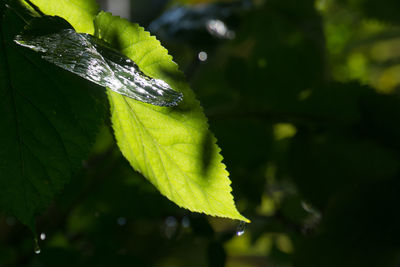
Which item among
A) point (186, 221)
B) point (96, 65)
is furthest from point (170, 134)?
point (186, 221)

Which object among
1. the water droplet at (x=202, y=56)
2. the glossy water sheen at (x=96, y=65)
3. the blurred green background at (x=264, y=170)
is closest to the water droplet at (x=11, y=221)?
the blurred green background at (x=264, y=170)

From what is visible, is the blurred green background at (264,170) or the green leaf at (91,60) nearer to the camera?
the green leaf at (91,60)

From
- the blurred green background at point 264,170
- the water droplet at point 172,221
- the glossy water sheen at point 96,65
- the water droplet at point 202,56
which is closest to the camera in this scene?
the glossy water sheen at point 96,65

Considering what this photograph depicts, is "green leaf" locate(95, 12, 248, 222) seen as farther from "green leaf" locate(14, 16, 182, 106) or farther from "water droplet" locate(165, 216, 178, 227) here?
"water droplet" locate(165, 216, 178, 227)

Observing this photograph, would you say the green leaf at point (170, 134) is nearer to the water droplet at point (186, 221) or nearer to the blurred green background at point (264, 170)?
the blurred green background at point (264, 170)

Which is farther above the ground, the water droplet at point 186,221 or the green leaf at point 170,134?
the green leaf at point 170,134

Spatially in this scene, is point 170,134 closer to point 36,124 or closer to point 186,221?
point 36,124

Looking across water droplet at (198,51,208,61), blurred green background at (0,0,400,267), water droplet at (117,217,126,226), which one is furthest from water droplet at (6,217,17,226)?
water droplet at (198,51,208,61)

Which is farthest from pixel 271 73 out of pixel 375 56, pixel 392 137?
pixel 375 56
